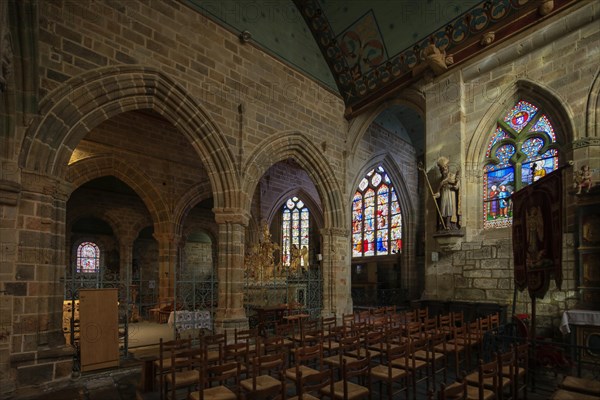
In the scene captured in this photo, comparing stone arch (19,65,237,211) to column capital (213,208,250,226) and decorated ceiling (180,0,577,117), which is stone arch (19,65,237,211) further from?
decorated ceiling (180,0,577,117)

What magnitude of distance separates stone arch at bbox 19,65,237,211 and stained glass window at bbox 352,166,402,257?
900 cm

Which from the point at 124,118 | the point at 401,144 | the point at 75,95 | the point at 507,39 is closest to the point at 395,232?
the point at 401,144

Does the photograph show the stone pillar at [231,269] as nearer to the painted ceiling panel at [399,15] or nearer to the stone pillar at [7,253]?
the stone pillar at [7,253]

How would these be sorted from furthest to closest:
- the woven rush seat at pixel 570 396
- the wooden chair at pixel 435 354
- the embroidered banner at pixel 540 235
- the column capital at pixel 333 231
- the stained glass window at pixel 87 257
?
the stained glass window at pixel 87 257
the column capital at pixel 333 231
the embroidered banner at pixel 540 235
the wooden chair at pixel 435 354
the woven rush seat at pixel 570 396

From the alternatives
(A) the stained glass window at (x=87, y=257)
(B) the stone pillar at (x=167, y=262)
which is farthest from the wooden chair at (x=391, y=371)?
(A) the stained glass window at (x=87, y=257)

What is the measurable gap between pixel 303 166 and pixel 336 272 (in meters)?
3.31

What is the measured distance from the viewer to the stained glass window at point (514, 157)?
882cm

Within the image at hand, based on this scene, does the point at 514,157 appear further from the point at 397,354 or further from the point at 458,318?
the point at 397,354

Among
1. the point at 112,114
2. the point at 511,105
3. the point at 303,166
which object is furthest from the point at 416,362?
the point at 303,166

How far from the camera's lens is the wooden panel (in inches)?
254

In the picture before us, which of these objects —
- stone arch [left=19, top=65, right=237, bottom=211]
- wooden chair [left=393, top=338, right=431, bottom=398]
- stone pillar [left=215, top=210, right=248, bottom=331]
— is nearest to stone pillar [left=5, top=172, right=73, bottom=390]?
stone arch [left=19, top=65, right=237, bottom=211]

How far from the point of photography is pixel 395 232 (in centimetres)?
1720

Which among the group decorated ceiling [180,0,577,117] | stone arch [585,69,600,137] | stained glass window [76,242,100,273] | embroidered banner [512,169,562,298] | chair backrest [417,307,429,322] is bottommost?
chair backrest [417,307,429,322]

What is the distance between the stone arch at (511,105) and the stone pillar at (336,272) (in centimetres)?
439
